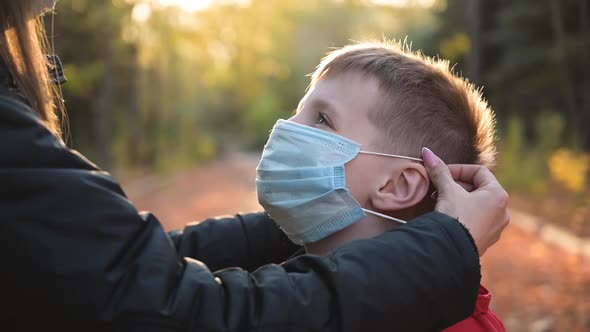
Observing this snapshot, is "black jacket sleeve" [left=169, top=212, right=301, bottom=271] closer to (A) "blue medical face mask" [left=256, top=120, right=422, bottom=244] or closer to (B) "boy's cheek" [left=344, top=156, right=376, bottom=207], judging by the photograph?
(A) "blue medical face mask" [left=256, top=120, right=422, bottom=244]

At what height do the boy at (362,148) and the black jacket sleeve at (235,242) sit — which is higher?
the boy at (362,148)

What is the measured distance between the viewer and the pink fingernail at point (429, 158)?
6.68 ft

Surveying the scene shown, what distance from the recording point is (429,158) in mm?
2053

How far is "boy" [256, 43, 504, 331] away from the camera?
7.03 feet

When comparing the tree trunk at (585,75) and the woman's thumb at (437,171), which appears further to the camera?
the tree trunk at (585,75)

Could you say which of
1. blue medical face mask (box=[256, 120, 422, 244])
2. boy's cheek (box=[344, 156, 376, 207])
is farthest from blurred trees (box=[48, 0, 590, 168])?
boy's cheek (box=[344, 156, 376, 207])

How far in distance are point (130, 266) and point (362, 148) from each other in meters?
0.94

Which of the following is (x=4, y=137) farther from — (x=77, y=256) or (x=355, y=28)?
(x=355, y=28)

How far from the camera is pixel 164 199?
55.9 feet

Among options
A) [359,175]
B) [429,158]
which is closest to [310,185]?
[359,175]

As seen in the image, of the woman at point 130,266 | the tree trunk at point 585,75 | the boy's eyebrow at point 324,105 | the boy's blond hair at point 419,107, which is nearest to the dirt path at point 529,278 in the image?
the boy's blond hair at point 419,107

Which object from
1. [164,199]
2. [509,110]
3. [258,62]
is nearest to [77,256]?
[164,199]

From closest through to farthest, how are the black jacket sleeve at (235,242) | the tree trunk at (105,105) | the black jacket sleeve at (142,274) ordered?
the black jacket sleeve at (142,274) → the black jacket sleeve at (235,242) → the tree trunk at (105,105)

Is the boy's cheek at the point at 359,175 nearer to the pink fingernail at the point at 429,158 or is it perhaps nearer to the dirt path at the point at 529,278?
the pink fingernail at the point at 429,158
